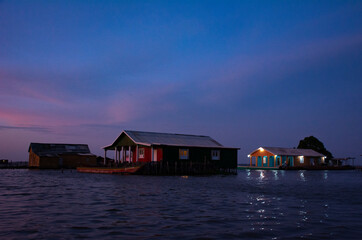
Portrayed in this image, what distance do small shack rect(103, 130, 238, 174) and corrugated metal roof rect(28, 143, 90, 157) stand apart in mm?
24880

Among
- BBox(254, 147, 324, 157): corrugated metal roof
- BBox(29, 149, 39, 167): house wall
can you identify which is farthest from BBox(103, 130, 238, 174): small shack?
BBox(29, 149, 39, 167): house wall

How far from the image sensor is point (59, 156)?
73875 mm

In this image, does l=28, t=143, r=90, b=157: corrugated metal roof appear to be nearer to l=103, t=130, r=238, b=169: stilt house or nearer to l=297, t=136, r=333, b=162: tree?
l=103, t=130, r=238, b=169: stilt house

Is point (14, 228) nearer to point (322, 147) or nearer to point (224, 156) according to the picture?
point (224, 156)

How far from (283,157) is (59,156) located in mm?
47131

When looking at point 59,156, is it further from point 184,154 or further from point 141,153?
point 184,154

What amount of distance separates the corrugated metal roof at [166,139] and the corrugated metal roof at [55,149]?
25.9m

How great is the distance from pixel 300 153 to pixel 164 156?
40896mm

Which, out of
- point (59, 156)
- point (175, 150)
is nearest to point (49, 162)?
point (59, 156)

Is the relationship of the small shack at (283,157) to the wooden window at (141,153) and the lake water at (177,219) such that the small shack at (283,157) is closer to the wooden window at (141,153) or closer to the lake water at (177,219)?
the wooden window at (141,153)

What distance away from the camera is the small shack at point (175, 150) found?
45.6 metres

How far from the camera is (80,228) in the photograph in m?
10.3

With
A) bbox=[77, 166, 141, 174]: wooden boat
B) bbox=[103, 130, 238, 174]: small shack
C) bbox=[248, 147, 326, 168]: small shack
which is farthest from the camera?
bbox=[248, 147, 326, 168]: small shack

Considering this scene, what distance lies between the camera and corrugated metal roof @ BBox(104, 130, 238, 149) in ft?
153
